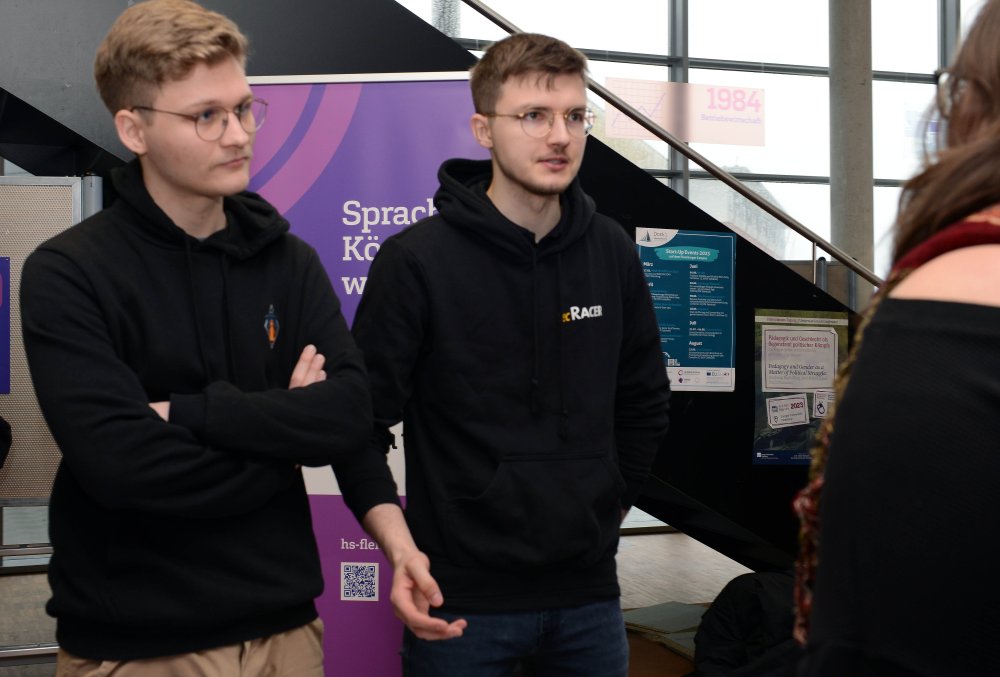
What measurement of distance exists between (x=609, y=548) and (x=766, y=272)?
92.5 inches

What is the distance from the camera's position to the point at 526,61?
6.40ft

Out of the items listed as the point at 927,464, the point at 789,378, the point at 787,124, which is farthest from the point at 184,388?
the point at 787,124

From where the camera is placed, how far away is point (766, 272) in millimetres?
3939

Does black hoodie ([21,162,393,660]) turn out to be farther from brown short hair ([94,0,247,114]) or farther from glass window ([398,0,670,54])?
glass window ([398,0,670,54])

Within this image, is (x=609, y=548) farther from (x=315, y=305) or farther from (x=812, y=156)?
(x=812, y=156)

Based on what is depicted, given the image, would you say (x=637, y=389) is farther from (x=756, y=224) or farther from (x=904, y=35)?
(x=904, y=35)

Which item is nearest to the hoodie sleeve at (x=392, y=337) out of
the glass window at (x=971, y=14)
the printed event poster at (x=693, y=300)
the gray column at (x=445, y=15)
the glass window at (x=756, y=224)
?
the glass window at (x=971, y=14)

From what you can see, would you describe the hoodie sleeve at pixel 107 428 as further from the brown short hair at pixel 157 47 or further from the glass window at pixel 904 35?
the glass window at pixel 904 35

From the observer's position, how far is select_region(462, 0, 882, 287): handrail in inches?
145

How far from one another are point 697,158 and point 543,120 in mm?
2041

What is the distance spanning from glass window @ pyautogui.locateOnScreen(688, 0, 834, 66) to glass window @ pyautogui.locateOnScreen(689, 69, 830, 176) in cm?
18

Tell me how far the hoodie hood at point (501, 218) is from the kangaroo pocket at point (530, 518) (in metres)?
0.39

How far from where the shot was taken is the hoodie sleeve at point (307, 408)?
1.42 m

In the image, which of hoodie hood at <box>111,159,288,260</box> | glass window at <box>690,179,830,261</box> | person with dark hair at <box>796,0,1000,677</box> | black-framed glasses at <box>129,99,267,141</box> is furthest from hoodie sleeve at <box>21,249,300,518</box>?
glass window at <box>690,179,830,261</box>
